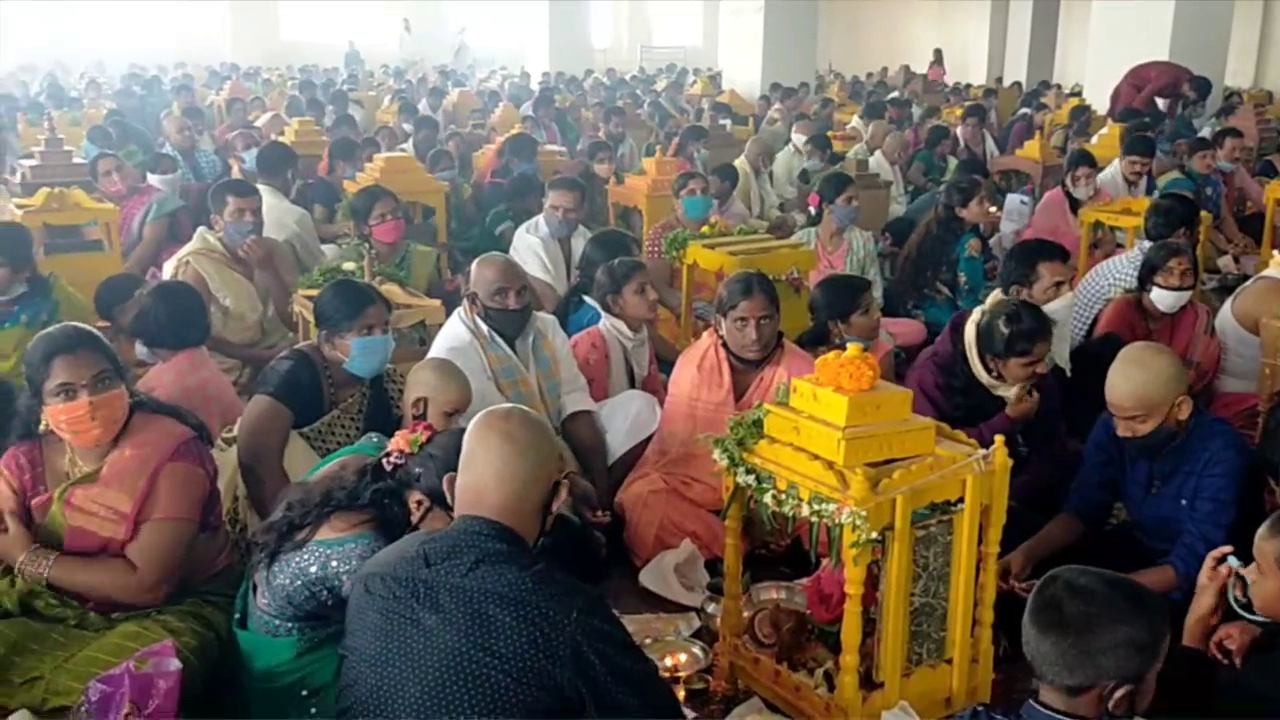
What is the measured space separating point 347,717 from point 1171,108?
948 centimetres

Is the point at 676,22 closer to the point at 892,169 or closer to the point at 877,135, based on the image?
the point at 877,135

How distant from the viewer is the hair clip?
2.45 meters

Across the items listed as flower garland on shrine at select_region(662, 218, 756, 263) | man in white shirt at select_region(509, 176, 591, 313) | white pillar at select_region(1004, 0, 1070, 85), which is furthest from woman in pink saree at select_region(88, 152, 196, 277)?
white pillar at select_region(1004, 0, 1070, 85)

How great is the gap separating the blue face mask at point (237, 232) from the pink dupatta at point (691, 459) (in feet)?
6.63

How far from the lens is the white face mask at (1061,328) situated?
396 cm

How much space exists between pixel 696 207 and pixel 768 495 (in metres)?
3.49

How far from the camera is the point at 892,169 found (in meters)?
8.15

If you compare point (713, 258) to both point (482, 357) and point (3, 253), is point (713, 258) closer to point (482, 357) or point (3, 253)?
point (482, 357)

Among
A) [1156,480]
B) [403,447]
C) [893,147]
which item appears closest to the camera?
[403,447]

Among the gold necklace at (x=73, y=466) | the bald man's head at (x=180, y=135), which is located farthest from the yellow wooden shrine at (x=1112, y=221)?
the bald man's head at (x=180, y=135)

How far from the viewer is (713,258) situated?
4.46m

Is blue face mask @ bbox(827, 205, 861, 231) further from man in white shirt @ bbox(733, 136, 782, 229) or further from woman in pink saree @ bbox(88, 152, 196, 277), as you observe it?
woman in pink saree @ bbox(88, 152, 196, 277)

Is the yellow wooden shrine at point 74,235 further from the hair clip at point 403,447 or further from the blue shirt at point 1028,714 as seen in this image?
the blue shirt at point 1028,714

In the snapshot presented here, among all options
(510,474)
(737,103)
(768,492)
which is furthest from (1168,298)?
(737,103)
